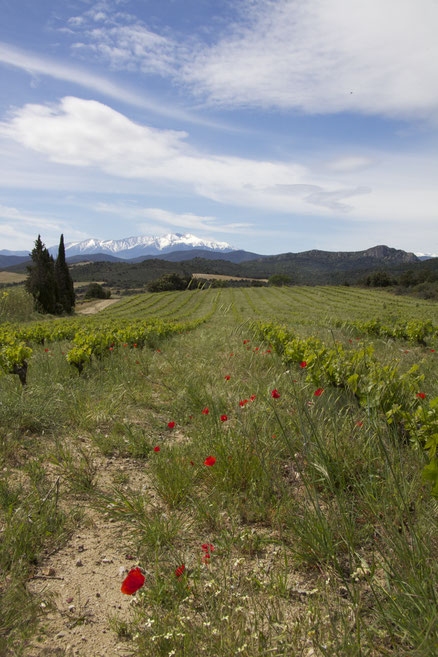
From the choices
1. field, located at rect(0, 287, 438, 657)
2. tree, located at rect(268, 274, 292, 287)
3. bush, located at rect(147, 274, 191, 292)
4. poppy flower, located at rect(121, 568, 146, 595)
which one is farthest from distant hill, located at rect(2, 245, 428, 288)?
poppy flower, located at rect(121, 568, 146, 595)

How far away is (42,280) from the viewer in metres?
46.3

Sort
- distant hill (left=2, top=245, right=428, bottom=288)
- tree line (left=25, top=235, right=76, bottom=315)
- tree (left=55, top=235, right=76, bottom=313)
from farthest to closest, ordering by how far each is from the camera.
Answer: distant hill (left=2, top=245, right=428, bottom=288) → tree (left=55, top=235, right=76, bottom=313) → tree line (left=25, top=235, right=76, bottom=315)

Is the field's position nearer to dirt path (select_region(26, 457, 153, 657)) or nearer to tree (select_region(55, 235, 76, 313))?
dirt path (select_region(26, 457, 153, 657))

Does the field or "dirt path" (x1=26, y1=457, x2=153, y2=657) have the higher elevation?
the field

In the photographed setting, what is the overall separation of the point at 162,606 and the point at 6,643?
2.17 ft

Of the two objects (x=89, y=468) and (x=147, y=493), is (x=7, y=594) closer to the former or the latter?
(x=147, y=493)

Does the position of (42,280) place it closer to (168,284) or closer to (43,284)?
(43,284)

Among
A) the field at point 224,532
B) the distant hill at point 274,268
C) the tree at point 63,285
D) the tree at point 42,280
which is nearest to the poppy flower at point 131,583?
the field at point 224,532

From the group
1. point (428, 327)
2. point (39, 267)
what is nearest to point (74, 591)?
point (428, 327)

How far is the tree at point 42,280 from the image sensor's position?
150ft

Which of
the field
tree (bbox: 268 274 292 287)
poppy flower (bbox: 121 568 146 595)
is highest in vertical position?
tree (bbox: 268 274 292 287)

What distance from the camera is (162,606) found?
65.1 inches

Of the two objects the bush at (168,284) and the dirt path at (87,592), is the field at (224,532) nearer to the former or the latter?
the dirt path at (87,592)

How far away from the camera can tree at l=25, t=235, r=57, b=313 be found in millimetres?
45688
